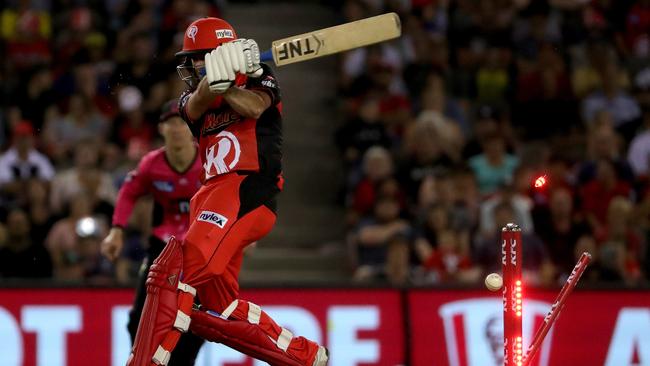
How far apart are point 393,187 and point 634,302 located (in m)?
3.38

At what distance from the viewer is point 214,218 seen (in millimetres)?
7887

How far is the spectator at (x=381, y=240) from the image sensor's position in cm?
1393

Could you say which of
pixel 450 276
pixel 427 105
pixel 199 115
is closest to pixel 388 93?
pixel 427 105

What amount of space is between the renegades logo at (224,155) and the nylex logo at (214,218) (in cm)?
27

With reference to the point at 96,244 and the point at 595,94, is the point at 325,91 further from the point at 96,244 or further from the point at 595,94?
the point at 96,244

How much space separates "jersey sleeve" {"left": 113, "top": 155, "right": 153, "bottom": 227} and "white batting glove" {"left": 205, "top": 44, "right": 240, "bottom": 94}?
2.59 meters

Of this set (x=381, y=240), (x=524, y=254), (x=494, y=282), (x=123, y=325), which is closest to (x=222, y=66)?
(x=494, y=282)

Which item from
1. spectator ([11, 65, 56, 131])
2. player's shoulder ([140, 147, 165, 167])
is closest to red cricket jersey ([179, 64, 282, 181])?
player's shoulder ([140, 147, 165, 167])

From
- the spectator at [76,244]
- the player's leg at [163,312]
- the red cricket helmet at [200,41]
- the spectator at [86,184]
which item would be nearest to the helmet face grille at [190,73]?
the red cricket helmet at [200,41]

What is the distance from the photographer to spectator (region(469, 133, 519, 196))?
1561 cm

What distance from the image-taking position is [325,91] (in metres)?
17.6

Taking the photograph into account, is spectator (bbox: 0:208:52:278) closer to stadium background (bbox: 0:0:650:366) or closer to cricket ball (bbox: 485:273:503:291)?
stadium background (bbox: 0:0:650:366)

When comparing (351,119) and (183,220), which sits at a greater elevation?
(351,119)

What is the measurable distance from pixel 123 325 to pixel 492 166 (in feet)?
17.3
